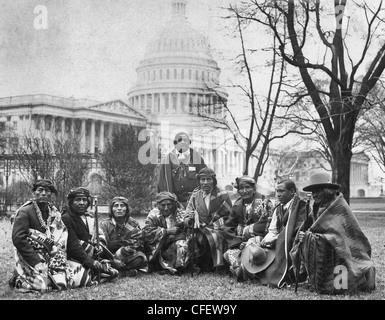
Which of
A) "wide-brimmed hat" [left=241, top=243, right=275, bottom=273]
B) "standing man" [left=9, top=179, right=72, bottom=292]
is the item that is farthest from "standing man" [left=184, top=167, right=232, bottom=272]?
"standing man" [left=9, top=179, right=72, bottom=292]

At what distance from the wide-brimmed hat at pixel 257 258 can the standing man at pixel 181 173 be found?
2.03 metres

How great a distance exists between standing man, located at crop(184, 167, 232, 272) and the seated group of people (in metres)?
0.01

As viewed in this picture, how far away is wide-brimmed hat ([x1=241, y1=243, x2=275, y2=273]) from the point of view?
24.6 ft

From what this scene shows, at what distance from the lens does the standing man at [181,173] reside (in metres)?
9.46

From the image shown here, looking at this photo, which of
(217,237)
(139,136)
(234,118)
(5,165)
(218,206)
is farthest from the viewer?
(139,136)

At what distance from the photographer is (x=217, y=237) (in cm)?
830

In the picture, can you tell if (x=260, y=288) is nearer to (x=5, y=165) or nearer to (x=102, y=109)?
(x=5, y=165)

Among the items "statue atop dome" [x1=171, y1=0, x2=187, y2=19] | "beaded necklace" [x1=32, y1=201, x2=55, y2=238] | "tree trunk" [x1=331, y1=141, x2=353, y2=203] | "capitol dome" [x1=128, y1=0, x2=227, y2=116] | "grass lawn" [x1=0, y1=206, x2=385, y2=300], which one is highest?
"capitol dome" [x1=128, y1=0, x2=227, y2=116]

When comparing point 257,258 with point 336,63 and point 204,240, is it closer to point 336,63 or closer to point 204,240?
point 204,240

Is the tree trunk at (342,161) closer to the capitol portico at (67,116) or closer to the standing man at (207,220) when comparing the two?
the standing man at (207,220)

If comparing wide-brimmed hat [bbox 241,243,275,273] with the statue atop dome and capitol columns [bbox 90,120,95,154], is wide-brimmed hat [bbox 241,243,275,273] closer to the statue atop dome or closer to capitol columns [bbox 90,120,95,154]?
the statue atop dome
